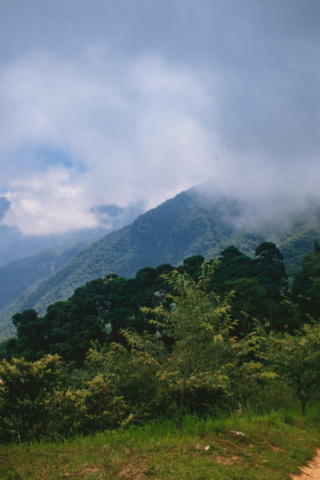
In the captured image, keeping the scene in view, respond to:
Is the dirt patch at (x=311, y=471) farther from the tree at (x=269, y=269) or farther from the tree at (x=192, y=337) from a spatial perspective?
the tree at (x=269, y=269)

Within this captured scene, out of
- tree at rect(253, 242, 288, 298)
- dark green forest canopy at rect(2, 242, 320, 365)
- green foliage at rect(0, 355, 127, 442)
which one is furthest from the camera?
tree at rect(253, 242, 288, 298)

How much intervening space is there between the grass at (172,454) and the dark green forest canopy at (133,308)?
12009mm

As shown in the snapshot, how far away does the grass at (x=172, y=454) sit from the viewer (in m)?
3.43

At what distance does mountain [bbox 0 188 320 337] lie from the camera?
104 metres

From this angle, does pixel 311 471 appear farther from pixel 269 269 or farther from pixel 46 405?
pixel 269 269

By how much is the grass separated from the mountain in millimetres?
82267

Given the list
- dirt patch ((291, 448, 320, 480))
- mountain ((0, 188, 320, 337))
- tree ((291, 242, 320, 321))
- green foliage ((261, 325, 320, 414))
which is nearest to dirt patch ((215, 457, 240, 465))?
dirt patch ((291, 448, 320, 480))

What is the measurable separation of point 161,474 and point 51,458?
1.54m

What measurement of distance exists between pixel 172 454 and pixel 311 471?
2108 millimetres

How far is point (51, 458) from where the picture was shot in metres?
3.75

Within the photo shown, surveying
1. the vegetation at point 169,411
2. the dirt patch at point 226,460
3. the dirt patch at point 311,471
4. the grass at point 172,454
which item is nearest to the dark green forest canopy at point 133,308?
the vegetation at point 169,411

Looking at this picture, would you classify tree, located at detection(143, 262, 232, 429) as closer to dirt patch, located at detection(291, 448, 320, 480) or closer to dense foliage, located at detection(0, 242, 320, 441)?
dense foliage, located at detection(0, 242, 320, 441)

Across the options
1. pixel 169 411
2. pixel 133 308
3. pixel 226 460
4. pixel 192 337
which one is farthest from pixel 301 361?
pixel 133 308

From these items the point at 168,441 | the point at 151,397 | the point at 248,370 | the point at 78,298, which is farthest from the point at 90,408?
the point at 78,298
